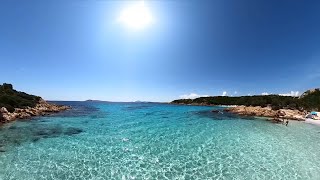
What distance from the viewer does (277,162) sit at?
57.5 ft

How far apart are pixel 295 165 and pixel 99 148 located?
18.0 m

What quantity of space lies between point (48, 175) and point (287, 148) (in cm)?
2318

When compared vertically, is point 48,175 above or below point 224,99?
below

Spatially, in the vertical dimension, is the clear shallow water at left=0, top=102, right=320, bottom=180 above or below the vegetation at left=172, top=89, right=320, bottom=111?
below

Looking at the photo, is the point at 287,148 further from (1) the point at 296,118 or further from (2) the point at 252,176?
(1) the point at 296,118

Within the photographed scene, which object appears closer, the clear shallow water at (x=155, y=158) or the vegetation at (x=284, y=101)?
the clear shallow water at (x=155, y=158)

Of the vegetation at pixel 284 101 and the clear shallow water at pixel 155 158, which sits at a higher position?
the vegetation at pixel 284 101

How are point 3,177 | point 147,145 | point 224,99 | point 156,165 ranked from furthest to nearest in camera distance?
1. point 224,99
2. point 147,145
3. point 156,165
4. point 3,177

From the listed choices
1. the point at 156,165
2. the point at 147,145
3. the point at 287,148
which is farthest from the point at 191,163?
the point at 287,148

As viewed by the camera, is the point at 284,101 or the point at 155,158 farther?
the point at 284,101

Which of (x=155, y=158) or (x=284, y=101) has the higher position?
(x=284, y=101)

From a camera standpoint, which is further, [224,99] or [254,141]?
[224,99]

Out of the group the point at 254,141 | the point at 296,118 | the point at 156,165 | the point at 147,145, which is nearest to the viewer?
the point at 156,165

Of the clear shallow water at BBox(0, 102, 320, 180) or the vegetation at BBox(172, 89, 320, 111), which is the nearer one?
the clear shallow water at BBox(0, 102, 320, 180)
